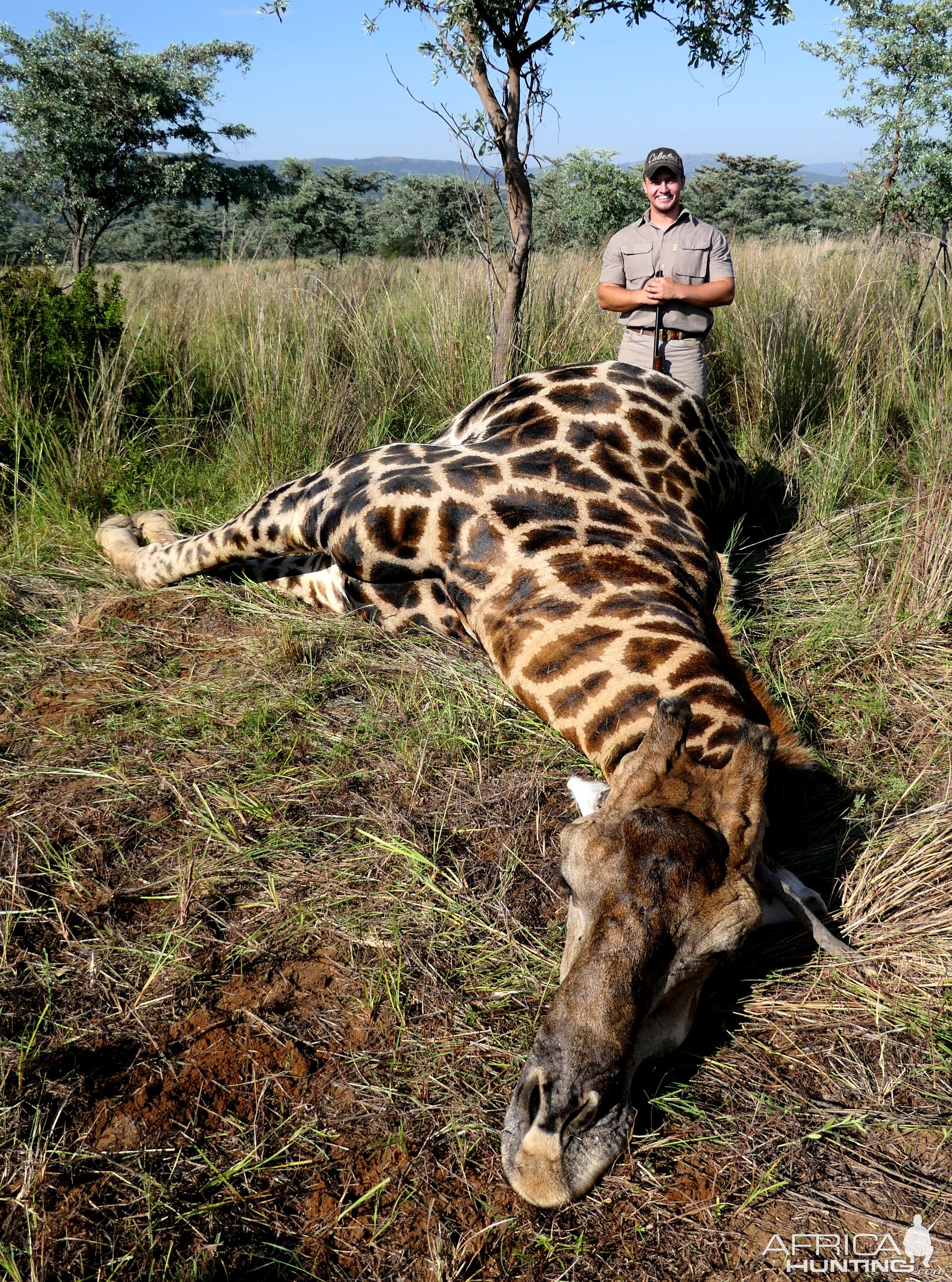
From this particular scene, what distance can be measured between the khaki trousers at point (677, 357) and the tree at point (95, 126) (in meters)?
14.2

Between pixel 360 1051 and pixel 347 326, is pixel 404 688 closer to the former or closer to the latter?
pixel 360 1051

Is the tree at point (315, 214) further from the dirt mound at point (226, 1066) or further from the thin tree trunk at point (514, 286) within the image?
the dirt mound at point (226, 1066)

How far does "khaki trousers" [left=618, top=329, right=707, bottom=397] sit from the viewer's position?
19.4 feet

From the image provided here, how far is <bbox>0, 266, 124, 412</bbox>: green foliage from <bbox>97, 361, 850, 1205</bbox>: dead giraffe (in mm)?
1175

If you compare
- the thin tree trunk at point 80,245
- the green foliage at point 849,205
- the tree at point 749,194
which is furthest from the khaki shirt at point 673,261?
the tree at point 749,194

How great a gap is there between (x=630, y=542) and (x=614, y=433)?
0.79 m

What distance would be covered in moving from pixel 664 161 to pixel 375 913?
5260 millimetres

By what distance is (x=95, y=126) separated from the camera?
17969mm

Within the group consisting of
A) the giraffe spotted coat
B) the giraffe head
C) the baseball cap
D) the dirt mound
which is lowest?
the dirt mound

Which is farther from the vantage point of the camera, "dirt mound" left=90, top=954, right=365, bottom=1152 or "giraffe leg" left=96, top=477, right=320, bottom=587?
"giraffe leg" left=96, top=477, right=320, bottom=587

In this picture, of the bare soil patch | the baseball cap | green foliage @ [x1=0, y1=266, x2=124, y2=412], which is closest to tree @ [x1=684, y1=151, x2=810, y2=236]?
the baseball cap

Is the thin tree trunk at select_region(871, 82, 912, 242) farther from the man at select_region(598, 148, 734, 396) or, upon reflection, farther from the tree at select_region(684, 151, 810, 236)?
the man at select_region(598, 148, 734, 396)

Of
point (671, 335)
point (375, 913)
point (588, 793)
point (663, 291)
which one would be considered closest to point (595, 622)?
point (588, 793)

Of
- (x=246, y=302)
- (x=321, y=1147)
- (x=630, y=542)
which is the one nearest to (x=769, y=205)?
(x=246, y=302)
